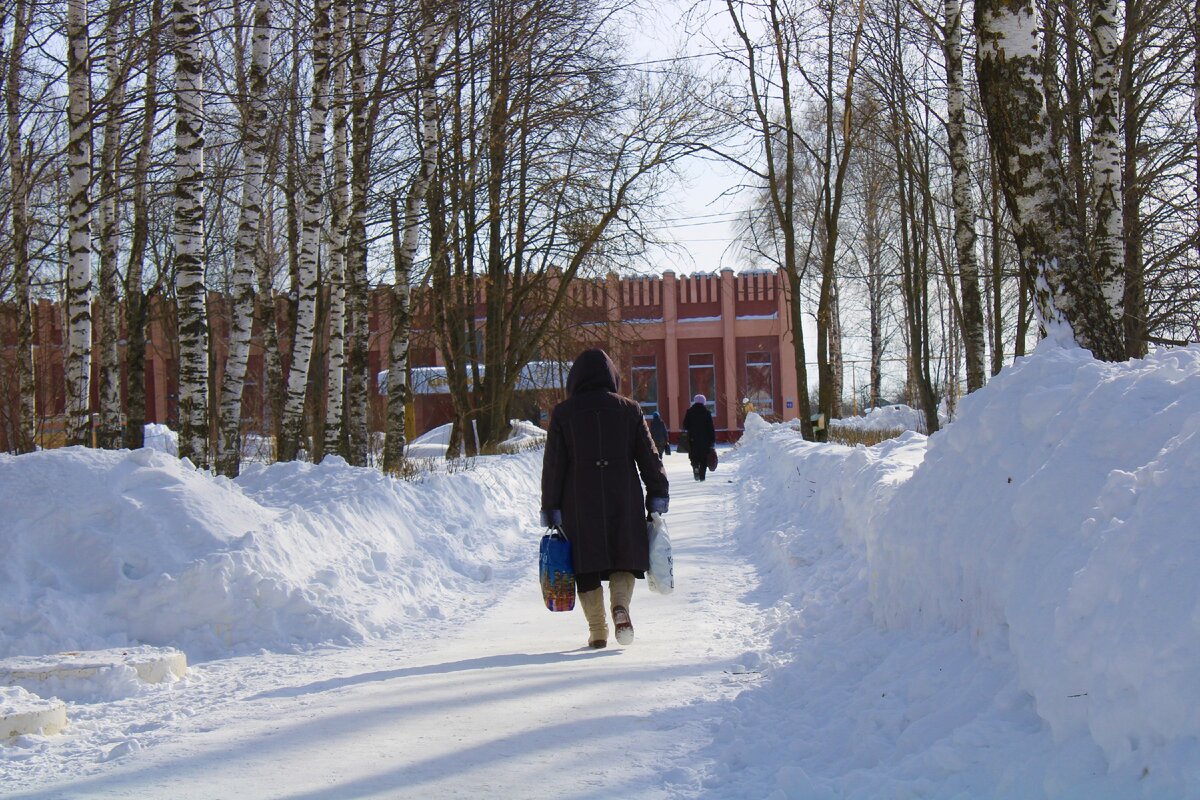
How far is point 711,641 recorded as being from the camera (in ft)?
22.6

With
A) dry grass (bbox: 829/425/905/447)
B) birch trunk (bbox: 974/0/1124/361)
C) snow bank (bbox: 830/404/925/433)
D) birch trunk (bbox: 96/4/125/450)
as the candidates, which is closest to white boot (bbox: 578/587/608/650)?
birch trunk (bbox: 974/0/1124/361)

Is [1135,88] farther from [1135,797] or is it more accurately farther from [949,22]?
[1135,797]

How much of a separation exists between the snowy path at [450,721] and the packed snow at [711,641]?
22 mm

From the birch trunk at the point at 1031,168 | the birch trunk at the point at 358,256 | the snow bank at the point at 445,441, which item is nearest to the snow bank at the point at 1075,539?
the birch trunk at the point at 1031,168

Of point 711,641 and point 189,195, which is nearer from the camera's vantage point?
point 711,641

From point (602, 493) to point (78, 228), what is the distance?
781 cm

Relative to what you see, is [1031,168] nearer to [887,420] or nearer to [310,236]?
[310,236]

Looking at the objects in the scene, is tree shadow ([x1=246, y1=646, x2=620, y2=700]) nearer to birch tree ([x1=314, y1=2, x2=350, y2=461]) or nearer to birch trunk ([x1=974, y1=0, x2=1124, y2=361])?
birch trunk ([x1=974, y1=0, x2=1124, y2=361])

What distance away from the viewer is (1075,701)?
336cm

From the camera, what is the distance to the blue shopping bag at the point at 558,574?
270 inches

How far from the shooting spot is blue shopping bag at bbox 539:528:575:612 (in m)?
6.86

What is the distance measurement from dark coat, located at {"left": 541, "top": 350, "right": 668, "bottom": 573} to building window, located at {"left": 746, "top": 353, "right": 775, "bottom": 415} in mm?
44861

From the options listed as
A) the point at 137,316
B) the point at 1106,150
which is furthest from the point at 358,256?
the point at 1106,150

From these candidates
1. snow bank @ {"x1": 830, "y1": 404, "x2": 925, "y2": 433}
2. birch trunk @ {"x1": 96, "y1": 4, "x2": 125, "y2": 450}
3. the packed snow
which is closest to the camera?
the packed snow
